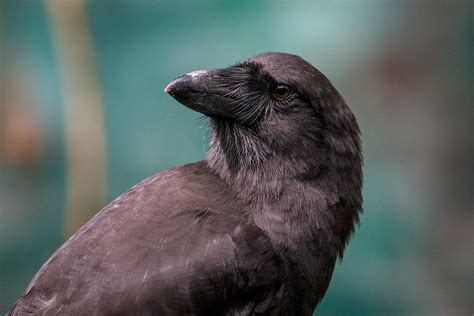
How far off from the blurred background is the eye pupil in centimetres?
121

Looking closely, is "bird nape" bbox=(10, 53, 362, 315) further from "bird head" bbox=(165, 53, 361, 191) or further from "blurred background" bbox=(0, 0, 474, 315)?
"blurred background" bbox=(0, 0, 474, 315)

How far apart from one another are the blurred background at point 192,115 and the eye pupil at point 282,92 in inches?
47.4

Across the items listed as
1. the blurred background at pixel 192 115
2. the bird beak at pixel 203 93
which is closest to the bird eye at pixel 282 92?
the bird beak at pixel 203 93

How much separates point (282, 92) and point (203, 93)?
0.74ft

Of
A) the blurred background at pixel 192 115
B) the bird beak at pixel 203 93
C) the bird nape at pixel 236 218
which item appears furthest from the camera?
the blurred background at pixel 192 115

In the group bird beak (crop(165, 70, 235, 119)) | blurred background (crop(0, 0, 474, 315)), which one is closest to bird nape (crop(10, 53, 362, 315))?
bird beak (crop(165, 70, 235, 119))

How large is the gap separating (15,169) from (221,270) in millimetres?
1886

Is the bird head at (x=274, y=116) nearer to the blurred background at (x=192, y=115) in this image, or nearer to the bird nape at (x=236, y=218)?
the bird nape at (x=236, y=218)

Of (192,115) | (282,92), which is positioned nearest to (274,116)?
(282,92)

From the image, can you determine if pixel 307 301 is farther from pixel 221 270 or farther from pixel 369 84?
pixel 369 84

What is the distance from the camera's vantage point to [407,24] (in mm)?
3521

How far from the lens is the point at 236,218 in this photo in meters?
1.92

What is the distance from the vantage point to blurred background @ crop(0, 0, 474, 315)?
336 centimetres

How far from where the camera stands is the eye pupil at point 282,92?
82.3 inches
